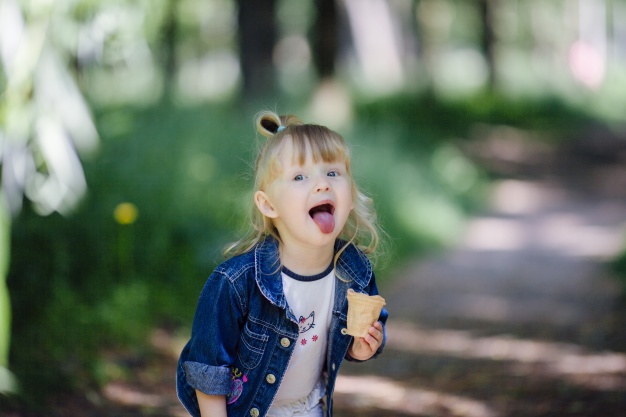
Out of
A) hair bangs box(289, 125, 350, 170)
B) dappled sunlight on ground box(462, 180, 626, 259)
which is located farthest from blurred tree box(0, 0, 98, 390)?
dappled sunlight on ground box(462, 180, 626, 259)

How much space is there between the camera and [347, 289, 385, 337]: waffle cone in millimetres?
2693

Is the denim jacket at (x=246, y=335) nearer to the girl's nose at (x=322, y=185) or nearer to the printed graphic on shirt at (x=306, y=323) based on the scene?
the printed graphic on shirt at (x=306, y=323)

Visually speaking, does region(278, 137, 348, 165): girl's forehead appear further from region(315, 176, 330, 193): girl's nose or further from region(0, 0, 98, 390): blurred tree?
region(0, 0, 98, 390): blurred tree

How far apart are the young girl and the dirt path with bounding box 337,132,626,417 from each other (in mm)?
2287

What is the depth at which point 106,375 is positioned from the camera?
17.3 ft

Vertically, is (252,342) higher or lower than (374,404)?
lower

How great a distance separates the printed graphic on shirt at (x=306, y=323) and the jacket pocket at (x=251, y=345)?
0.13 meters

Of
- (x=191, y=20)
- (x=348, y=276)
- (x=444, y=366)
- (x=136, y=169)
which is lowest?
(x=348, y=276)

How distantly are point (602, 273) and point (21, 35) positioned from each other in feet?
20.1

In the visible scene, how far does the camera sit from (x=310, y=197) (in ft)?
9.00

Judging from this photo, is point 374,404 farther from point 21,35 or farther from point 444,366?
point 21,35

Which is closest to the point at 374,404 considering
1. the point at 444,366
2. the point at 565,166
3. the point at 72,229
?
the point at 444,366

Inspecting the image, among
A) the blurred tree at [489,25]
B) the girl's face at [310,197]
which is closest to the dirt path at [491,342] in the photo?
the girl's face at [310,197]

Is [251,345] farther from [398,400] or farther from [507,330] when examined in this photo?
[507,330]
